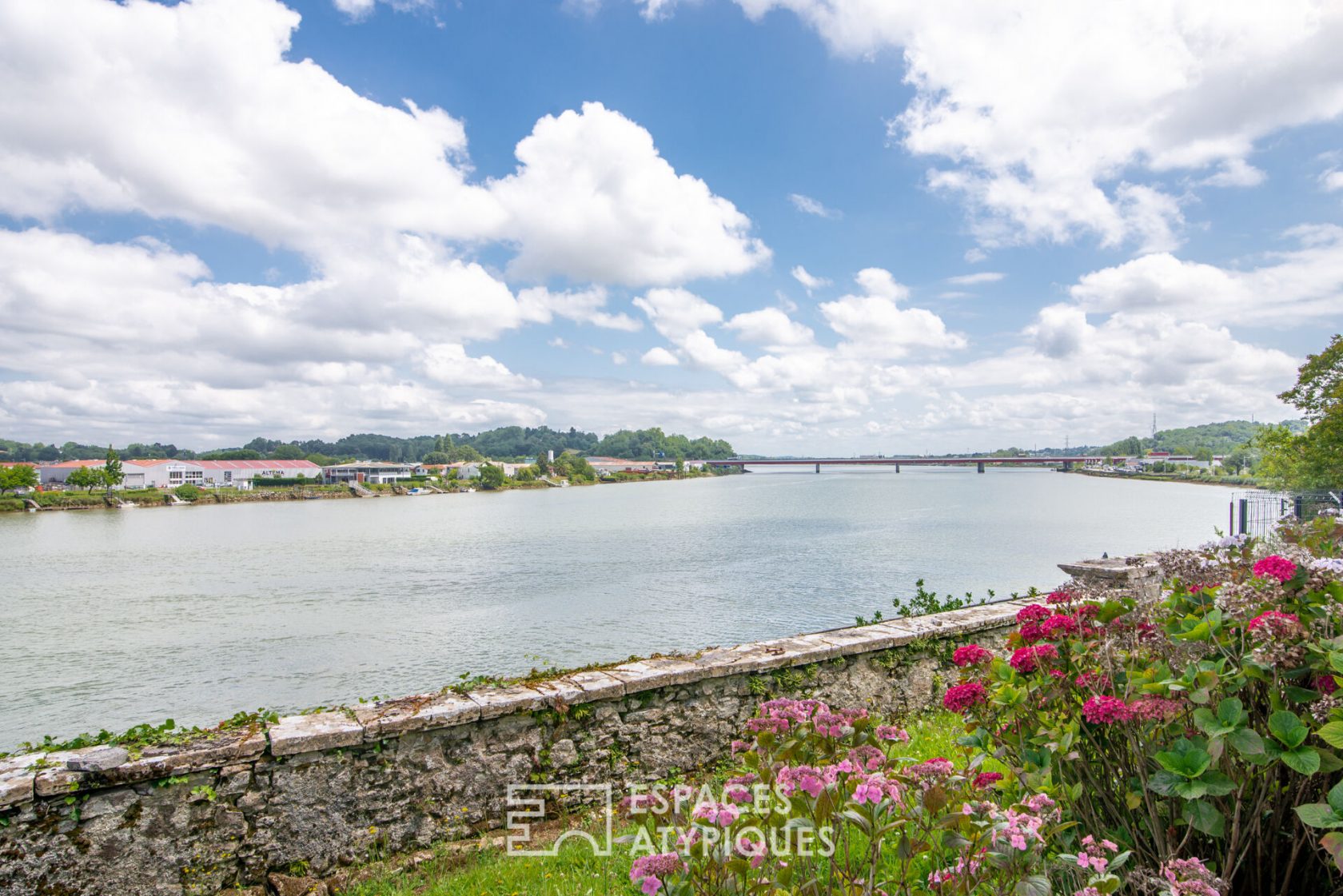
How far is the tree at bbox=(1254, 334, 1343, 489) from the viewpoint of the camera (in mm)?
19734

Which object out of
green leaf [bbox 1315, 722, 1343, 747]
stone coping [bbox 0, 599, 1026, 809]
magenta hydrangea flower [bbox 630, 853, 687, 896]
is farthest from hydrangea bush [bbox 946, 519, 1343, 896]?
stone coping [bbox 0, 599, 1026, 809]

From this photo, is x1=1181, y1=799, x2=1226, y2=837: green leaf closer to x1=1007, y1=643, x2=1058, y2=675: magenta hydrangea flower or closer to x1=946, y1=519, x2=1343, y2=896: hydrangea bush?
x1=946, y1=519, x2=1343, y2=896: hydrangea bush

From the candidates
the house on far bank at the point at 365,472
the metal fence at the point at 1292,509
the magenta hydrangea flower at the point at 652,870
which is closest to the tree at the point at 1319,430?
the metal fence at the point at 1292,509

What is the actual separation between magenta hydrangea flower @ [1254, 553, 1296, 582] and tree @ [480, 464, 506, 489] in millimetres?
104866

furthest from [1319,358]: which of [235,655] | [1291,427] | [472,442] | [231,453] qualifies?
[472,442]

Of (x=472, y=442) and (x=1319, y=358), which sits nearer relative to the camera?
(x=1319, y=358)

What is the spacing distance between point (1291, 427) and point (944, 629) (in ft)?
92.3

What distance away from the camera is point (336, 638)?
1521 centimetres

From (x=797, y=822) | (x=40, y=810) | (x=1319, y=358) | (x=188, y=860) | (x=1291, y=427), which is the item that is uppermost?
(x=1319, y=358)

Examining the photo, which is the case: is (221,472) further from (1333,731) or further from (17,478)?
(1333,731)

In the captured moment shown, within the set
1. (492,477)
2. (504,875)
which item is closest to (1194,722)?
(504,875)

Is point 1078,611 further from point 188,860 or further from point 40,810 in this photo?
point 40,810

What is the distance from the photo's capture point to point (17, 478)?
68812 mm

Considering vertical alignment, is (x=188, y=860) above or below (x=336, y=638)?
above
